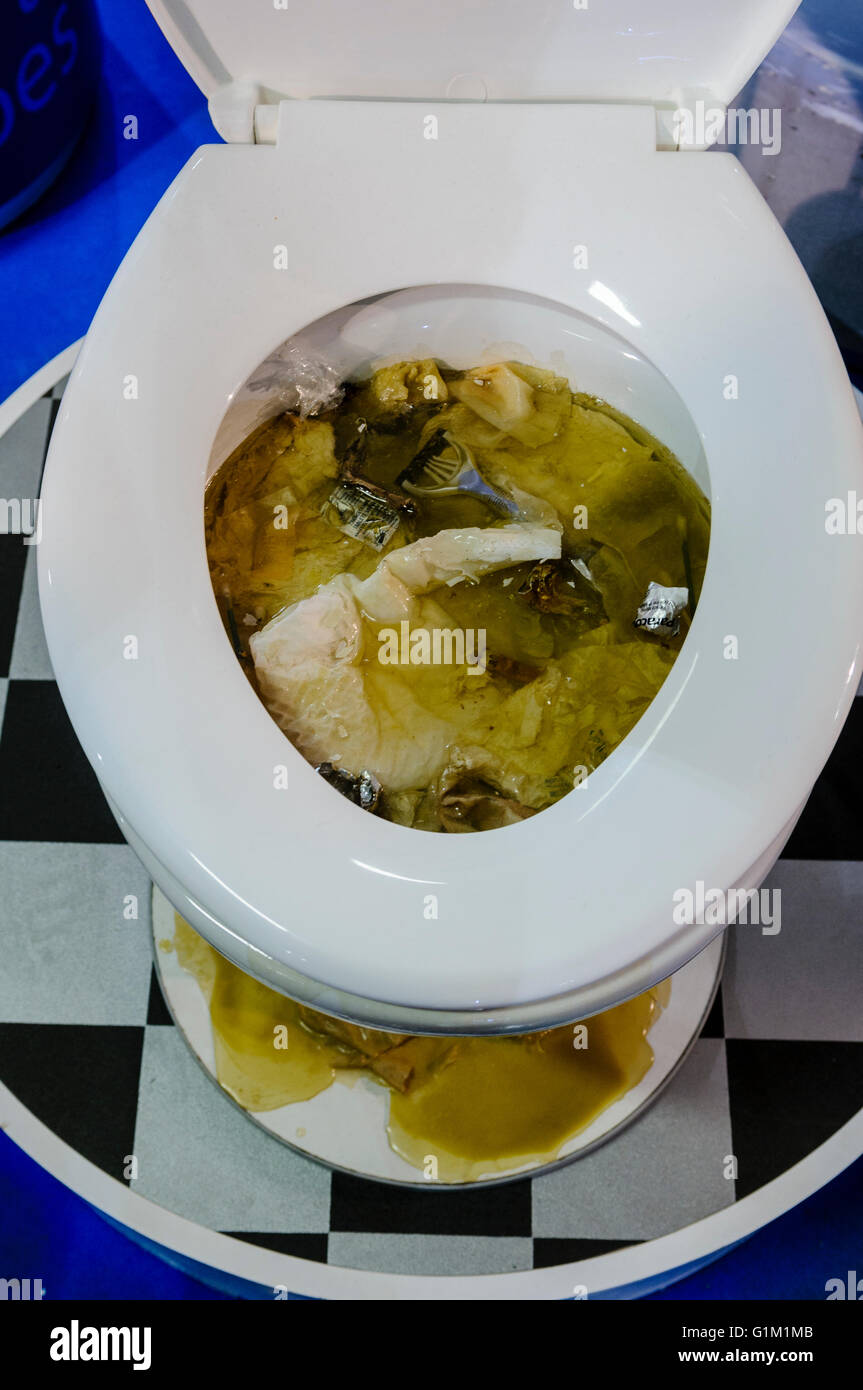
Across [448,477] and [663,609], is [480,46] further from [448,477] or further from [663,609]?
[663,609]

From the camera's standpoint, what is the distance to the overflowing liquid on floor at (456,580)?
672mm

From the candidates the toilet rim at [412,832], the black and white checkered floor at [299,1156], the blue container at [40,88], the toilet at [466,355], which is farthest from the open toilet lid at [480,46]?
the black and white checkered floor at [299,1156]

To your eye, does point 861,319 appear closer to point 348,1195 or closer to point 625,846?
point 625,846

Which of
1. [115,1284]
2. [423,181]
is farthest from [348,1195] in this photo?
[423,181]

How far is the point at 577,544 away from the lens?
758 mm

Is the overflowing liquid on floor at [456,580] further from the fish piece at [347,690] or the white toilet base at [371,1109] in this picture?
the white toilet base at [371,1109]

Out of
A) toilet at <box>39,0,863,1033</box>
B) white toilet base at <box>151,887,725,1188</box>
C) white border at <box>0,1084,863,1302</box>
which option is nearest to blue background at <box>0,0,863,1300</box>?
white border at <box>0,1084,863,1302</box>

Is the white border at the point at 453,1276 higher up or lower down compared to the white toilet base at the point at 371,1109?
lower down

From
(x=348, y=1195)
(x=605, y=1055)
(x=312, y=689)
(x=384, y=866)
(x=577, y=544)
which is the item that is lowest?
(x=348, y=1195)

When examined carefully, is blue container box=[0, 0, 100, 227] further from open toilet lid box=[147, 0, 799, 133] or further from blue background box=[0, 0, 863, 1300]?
open toilet lid box=[147, 0, 799, 133]

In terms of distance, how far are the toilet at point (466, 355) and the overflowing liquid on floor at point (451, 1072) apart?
337 mm

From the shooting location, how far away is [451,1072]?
90cm
